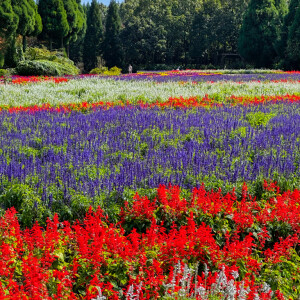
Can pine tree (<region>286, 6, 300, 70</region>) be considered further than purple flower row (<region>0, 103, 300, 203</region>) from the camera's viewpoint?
Yes

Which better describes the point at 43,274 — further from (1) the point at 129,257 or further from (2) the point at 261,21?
(2) the point at 261,21

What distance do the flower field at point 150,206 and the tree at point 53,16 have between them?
123 feet

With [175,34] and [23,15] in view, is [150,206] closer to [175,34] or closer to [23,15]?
[23,15]

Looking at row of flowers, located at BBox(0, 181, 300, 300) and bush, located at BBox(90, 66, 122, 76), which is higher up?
bush, located at BBox(90, 66, 122, 76)

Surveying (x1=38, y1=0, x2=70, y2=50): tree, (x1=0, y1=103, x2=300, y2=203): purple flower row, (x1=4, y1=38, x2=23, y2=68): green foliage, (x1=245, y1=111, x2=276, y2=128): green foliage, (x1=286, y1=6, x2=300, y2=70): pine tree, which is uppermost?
(x1=38, y1=0, x2=70, y2=50): tree

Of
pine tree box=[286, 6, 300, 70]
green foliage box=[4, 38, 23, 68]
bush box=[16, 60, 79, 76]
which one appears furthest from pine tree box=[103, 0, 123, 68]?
bush box=[16, 60, 79, 76]

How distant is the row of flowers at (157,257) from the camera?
10.3 ft

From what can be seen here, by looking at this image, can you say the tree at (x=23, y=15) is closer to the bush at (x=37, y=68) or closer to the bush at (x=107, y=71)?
the bush at (x=107, y=71)

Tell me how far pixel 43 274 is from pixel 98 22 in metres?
61.3

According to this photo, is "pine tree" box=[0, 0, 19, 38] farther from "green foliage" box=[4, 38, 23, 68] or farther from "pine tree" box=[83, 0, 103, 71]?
"pine tree" box=[83, 0, 103, 71]

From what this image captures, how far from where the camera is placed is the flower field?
338 centimetres

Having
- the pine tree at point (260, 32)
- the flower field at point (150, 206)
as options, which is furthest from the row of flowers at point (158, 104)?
the pine tree at point (260, 32)

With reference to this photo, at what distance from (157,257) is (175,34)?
5715cm

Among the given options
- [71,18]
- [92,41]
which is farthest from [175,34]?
[71,18]
